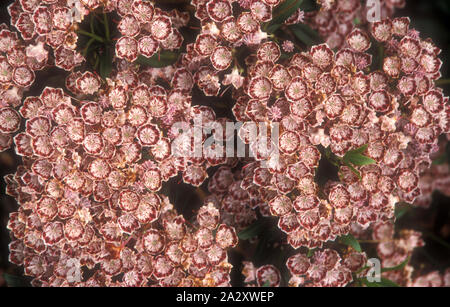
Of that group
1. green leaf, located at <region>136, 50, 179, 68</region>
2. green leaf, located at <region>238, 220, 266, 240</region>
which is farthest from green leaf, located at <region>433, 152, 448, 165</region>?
green leaf, located at <region>136, 50, 179, 68</region>

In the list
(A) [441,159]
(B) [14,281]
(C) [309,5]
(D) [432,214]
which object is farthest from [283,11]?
(B) [14,281]

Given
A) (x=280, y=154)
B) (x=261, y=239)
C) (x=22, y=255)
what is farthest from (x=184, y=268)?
(x=22, y=255)

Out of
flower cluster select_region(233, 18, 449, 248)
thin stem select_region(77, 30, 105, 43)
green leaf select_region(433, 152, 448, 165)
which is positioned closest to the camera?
flower cluster select_region(233, 18, 449, 248)

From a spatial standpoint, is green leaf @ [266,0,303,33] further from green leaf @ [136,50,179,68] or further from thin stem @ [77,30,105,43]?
thin stem @ [77,30,105,43]

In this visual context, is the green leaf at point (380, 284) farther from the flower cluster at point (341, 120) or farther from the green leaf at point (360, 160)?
the green leaf at point (360, 160)

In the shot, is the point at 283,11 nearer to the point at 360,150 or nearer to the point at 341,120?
the point at 341,120
